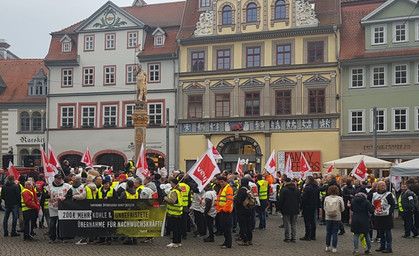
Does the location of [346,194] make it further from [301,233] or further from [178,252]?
[178,252]

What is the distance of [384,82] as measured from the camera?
37.7 metres

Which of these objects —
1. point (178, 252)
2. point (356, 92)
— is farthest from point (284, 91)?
point (178, 252)

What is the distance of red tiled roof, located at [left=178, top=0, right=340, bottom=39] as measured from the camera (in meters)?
39.3

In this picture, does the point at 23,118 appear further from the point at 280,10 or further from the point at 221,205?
the point at 221,205

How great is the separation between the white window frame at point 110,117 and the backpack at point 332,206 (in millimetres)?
31635

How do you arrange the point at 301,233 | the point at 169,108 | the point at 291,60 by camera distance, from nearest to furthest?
the point at 301,233 → the point at 291,60 → the point at 169,108

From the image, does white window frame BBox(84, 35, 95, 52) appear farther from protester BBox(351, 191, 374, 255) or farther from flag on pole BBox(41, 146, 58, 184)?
protester BBox(351, 191, 374, 255)

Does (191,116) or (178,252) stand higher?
(191,116)

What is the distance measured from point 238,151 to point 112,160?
9846mm

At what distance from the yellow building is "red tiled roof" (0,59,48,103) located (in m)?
14.5

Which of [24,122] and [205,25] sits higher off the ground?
[205,25]

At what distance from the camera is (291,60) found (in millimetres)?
39438

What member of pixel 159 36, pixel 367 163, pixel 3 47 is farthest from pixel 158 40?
pixel 3 47

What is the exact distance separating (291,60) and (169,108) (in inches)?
378
